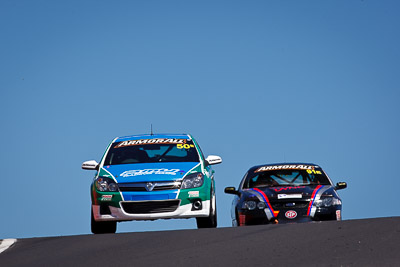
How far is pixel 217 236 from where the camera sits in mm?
9945

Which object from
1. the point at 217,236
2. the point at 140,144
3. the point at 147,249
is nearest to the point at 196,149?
the point at 140,144

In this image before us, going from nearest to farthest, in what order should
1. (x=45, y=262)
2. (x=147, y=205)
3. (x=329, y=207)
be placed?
(x=45, y=262)
(x=147, y=205)
(x=329, y=207)

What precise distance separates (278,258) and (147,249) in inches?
72.8


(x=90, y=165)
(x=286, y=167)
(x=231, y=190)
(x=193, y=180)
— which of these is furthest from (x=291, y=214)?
(x=90, y=165)

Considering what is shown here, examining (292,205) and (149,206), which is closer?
(149,206)

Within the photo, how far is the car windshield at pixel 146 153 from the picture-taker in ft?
45.0

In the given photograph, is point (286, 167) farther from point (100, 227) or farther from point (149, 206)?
point (100, 227)

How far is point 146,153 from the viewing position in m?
14.0

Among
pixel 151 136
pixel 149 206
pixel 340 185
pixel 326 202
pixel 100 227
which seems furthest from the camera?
pixel 340 185

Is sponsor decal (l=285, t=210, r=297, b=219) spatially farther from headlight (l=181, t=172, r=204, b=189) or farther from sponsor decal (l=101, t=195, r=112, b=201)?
sponsor decal (l=101, t=195, r=112, b=201)

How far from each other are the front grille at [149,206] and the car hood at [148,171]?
354mm

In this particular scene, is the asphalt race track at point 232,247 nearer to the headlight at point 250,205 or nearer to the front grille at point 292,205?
the front grille at point 292,205

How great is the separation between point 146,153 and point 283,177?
115 inches

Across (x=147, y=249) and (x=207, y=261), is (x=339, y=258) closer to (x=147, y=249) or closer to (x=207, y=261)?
(x=207, y=261)
